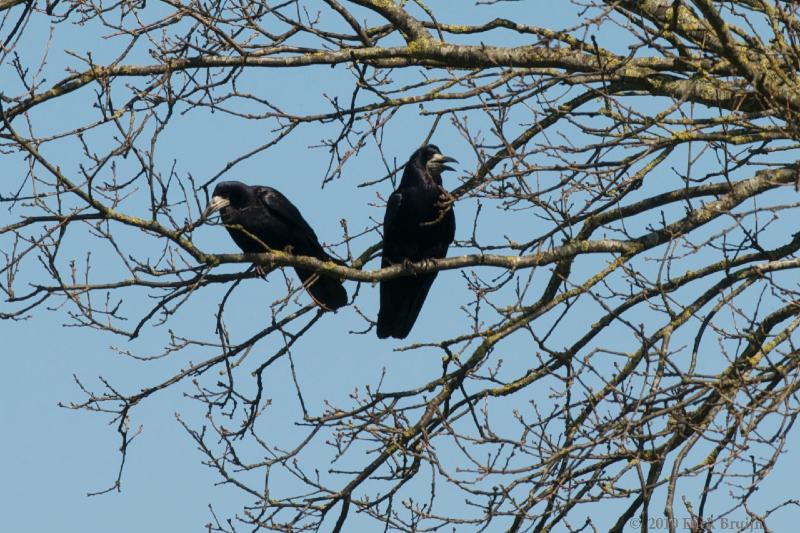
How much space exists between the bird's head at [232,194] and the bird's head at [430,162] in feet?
3.37

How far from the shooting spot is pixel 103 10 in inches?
268

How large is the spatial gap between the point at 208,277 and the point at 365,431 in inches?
39.6

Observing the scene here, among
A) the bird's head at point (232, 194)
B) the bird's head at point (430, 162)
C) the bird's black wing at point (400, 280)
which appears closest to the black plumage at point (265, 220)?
the bird's head at point (232, 194)

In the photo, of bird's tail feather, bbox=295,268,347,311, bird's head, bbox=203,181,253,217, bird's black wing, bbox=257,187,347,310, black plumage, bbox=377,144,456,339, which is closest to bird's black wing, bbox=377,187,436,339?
black plumage, bbox=377,144,456,339

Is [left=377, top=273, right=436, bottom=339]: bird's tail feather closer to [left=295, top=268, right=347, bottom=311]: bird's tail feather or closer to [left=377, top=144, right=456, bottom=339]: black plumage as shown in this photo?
[left=377, top=144, right=456, bottom=339]: black plumage

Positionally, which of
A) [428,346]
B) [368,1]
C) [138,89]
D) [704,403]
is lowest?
[704,403]

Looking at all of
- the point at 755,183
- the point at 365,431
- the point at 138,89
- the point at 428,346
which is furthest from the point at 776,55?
the point at 138,89

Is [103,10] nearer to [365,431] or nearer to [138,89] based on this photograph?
[138,89]

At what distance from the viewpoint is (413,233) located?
8188mm

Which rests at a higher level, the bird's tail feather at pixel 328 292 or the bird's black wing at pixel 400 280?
the bird's black wing at pixel 400 280

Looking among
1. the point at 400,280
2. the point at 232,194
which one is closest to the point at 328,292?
the point at 400,280

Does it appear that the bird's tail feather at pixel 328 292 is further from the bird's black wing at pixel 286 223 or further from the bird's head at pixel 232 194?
the bird's head at pixel 232 194

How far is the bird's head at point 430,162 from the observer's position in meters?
8.48

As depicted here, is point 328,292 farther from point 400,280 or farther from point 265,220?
point 265,220
